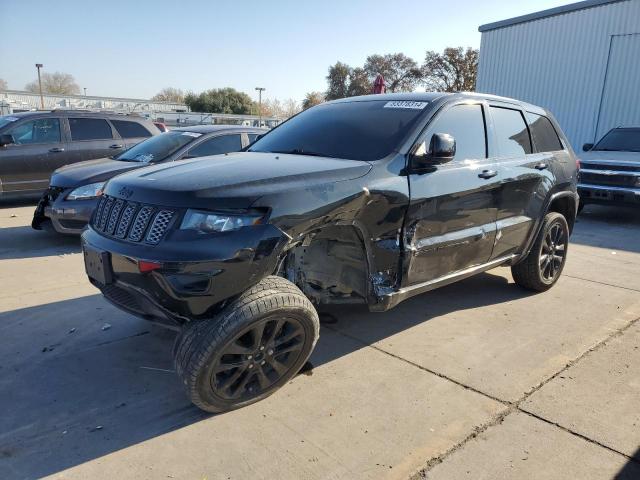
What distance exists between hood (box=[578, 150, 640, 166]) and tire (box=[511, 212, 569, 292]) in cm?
541

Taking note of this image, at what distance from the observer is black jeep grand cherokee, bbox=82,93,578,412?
105 inches

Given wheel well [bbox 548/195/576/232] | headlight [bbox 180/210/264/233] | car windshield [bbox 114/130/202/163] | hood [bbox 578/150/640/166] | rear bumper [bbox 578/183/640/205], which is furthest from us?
hood [bbox 578/150/640/166]

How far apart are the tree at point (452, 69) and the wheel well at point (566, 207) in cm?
4314

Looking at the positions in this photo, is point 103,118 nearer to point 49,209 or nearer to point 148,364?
point 49,209

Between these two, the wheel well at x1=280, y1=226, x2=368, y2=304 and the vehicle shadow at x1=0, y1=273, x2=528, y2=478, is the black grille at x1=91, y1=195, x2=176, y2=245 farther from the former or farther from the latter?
the vehicle shadow at x1=0, y1=273, x2=528, y2=478

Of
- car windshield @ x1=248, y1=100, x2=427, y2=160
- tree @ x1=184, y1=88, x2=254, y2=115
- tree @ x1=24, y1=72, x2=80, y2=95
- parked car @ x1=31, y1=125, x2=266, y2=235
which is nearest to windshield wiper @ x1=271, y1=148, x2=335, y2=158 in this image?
car windshield @ x1=248, y1=100, x2=427, y2=160

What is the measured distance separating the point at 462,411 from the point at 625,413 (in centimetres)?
98

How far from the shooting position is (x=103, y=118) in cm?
948

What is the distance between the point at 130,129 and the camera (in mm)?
9648

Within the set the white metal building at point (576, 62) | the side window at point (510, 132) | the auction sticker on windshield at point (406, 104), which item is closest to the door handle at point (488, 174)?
the side window at point (510, 132)

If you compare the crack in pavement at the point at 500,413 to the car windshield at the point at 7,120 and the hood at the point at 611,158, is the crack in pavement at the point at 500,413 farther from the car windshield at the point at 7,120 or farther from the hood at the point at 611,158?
the car windshield at the point at 7,120

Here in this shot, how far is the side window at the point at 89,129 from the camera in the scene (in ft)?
30.7

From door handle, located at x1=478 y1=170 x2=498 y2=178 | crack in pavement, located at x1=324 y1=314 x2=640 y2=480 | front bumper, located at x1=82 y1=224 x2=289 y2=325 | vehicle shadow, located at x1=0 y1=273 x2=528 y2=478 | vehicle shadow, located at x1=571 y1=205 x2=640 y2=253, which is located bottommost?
vehicle shadow, located at x1=571 y1=205 x2=640 y2=253

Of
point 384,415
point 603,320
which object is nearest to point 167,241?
point 384,415
